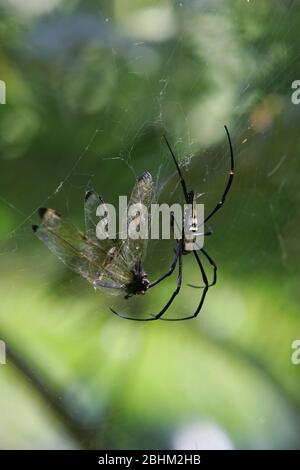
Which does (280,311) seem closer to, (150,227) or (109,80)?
(150,227)

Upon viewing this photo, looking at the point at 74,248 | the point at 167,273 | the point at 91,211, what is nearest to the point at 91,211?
the point at 91,211

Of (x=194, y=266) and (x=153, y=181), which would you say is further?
(x=194, y=266)

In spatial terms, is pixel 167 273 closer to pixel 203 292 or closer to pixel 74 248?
pixel 203 292

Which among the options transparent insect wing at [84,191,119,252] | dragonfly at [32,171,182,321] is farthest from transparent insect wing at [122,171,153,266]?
transparent insect wing at [84,191,119,252]

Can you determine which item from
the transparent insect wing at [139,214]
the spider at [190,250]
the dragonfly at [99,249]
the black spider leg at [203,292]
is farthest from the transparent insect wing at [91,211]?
the black spider leg at [203,292]

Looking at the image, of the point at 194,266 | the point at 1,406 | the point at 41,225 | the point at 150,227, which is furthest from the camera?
the point at 194,266

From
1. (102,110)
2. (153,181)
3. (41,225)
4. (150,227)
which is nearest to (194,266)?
(150,227)
